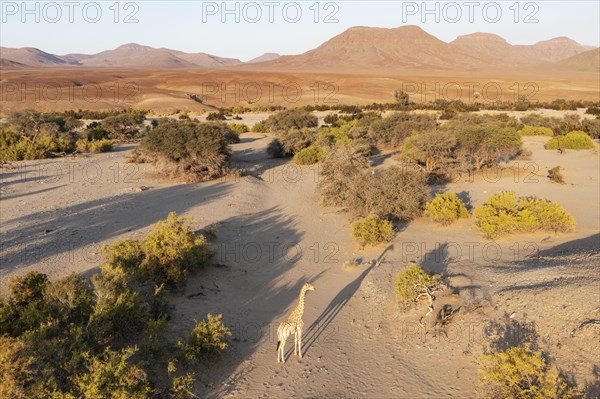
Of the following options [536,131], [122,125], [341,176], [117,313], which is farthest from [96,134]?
[536,131]

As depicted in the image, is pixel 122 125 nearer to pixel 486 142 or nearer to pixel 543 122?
pixel 486 142

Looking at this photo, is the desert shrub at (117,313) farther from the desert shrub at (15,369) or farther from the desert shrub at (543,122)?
the desert shrub at (543,122)

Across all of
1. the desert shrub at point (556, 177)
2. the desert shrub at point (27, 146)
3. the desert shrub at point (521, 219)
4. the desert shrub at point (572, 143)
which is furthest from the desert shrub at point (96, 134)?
the desert shrub at point (572, 143)

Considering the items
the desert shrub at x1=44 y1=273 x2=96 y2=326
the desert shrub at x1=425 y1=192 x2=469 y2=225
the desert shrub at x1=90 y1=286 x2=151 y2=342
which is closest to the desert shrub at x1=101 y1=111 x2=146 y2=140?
the desert shrub at x1=425 y1=192 x2=469 y2=225

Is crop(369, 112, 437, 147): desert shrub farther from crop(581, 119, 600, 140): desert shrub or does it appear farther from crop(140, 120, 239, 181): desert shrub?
crop(581, 119, 600, 140): desert shrub

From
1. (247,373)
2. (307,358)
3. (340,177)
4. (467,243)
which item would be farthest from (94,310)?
(340,177)

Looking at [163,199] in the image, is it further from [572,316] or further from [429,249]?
[572,316]
